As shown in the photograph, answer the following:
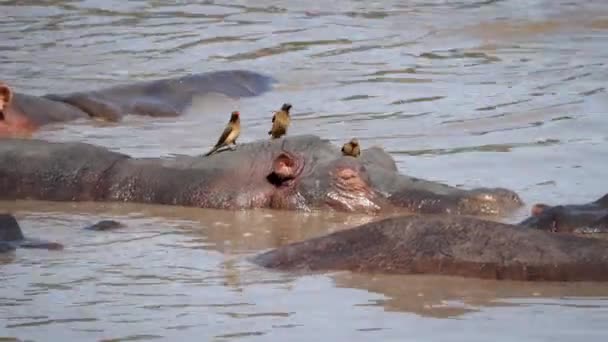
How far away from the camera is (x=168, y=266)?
6363 mm

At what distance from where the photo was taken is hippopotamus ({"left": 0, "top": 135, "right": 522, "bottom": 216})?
7.62m

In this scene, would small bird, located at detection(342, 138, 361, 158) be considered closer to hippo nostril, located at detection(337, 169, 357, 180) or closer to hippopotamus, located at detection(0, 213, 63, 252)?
hippo nostril, located at detection(337, 169, 357, 180)

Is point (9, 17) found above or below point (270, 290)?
above

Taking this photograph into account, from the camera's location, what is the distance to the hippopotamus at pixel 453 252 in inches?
227

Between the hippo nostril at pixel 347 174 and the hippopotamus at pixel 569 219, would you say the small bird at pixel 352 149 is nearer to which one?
the hippo nostril at pixel 347 174

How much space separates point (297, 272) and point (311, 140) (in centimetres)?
207

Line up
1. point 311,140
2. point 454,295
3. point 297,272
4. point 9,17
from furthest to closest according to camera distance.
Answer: point 9,17 → point 311,140 → point 297,272 → point 454,295

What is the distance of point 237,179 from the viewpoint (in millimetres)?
7941

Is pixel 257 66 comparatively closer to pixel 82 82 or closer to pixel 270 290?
pixel 82 82

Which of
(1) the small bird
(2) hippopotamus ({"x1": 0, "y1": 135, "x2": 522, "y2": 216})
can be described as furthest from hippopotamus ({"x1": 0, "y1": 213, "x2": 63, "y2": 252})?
(1) the small bird

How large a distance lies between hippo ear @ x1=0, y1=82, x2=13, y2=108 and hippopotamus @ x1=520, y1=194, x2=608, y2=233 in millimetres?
4171

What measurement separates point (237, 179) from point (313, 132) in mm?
2512

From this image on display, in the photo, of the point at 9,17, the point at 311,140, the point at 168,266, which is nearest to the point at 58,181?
the point at 311,140

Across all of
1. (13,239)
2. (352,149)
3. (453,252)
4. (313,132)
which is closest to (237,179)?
(352,149)
